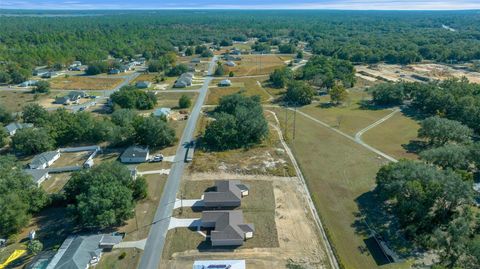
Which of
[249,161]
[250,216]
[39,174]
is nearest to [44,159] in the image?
[39,174]

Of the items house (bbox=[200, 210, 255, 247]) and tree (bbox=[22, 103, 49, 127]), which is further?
tree (bbox=[22, 103, 49, 127])

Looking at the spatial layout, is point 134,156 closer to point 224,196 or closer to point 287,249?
point 224,196

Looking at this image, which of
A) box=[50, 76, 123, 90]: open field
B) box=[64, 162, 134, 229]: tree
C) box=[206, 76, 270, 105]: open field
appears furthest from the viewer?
box=[50, 76, 123, 90]: open field

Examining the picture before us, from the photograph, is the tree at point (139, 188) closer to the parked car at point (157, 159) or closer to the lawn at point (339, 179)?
the parked car at point (157, 159)

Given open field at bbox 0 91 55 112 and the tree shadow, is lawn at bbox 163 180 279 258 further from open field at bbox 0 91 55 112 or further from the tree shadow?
open field at bbox 0 91 55 112

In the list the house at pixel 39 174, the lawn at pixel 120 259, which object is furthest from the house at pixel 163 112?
the lawn at pixel 120 259

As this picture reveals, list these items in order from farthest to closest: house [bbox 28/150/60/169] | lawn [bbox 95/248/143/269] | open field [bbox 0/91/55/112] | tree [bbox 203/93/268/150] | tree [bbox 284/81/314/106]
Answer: open field [bbox 0/91/55/112] → tree [bbox 284/81/314/106] → tree [bbox 203/93/268/150] → house [bbox 28/150/60/169] → lawn [bbox 95/248/143/269]

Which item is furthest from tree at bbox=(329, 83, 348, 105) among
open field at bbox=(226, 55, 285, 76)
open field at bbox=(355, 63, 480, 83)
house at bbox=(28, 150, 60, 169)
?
house at bbox=(28, 150, 60, 169)
